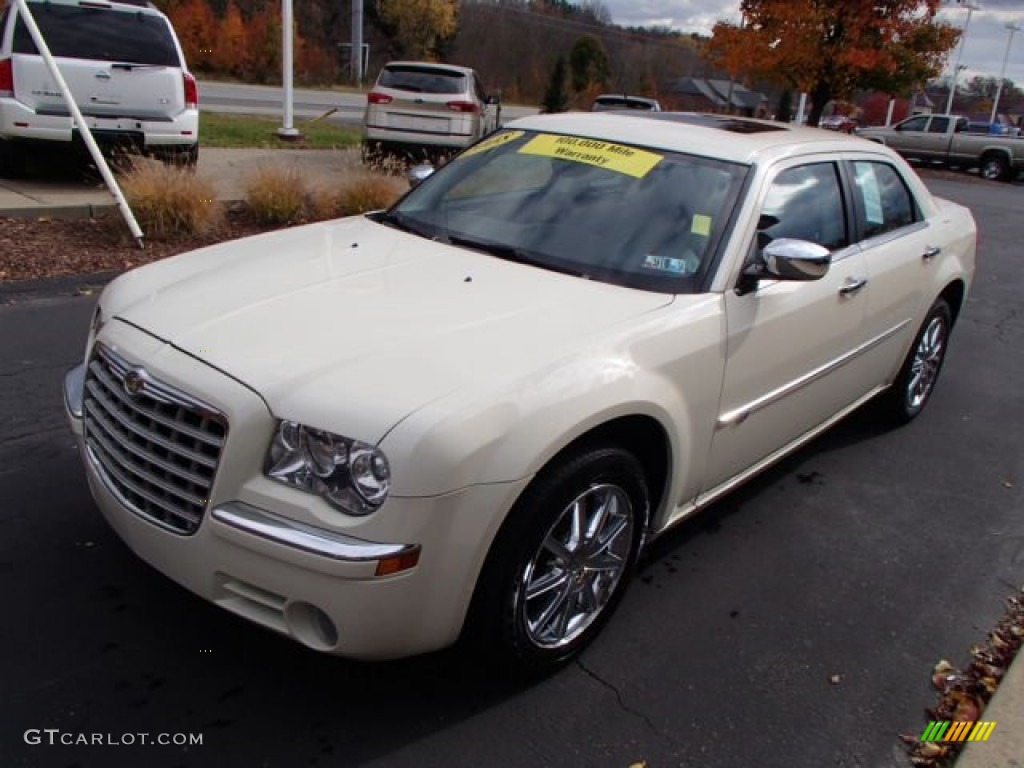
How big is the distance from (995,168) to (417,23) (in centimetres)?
3128

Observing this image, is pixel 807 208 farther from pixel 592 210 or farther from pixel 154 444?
pixel 154 444

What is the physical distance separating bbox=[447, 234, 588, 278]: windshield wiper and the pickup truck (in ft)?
84.6

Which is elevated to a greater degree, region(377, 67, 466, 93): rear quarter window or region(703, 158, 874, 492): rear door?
region(377, 67, 466, 93): rear quarter window

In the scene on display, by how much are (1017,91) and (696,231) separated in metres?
115

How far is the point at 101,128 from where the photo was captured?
29.8 ft

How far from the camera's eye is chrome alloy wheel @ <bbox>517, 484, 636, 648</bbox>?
2.61 metres

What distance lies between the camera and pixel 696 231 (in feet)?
10.7

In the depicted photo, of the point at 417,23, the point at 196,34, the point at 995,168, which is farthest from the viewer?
the point at 417,23

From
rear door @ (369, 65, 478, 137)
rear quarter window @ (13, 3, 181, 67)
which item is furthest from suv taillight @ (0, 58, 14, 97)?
rear door @ (369, 65, 478, 137)

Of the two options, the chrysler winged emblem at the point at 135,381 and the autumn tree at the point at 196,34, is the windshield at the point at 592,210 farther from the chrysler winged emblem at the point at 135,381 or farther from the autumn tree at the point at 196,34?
the autumn tree at the point at 196,34

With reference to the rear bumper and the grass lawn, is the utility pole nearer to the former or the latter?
the grass lawn

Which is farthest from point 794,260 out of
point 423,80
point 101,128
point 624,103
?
point 624,103

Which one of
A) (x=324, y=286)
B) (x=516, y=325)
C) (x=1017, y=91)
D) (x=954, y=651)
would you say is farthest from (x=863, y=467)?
(x=1017, y=91)

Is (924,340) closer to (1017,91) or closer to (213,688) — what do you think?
(213,688)
